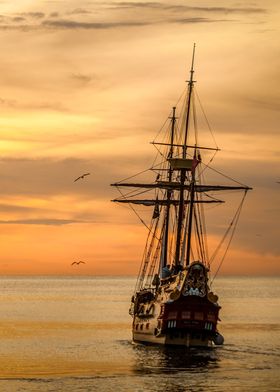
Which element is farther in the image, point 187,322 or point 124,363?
point 187,322

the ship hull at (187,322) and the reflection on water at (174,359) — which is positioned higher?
the ship hull at (187,322)

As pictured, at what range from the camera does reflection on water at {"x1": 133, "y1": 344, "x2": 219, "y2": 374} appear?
3418 inches

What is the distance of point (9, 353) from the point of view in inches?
4117

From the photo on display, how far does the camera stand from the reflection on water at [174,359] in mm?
86812

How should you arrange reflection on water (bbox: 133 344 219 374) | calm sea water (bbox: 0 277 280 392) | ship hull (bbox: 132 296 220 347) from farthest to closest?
ship hull (bbox: 132 296 220 347) → reflection on water (bbox: 133 344 219 374) → calm sea water (bbox: 0 277 280 392)

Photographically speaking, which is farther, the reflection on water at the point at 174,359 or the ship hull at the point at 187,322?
the ship hull at the point at 187,322

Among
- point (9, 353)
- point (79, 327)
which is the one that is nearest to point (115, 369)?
point (9, 353)

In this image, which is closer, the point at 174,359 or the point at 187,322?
the point at 174,359

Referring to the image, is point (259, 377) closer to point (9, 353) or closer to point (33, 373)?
point (33, 373)

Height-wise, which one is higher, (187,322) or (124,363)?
(187,322)

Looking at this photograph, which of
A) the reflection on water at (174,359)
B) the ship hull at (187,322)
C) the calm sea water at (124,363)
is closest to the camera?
the calm sea water at (124,363)

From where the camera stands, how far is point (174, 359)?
92.3 m

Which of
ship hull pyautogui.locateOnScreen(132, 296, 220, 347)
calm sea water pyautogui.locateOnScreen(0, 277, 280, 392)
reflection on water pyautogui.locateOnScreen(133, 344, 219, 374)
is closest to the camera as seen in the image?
calm sea water pyautogui.locateOnScreen(0, 277, 280, 392)

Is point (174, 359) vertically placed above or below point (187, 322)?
below
